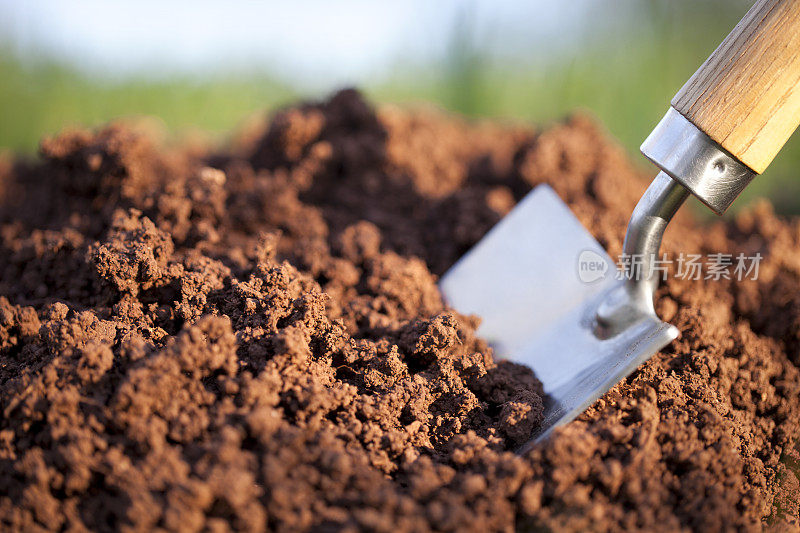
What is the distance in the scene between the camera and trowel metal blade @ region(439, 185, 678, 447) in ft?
4.38

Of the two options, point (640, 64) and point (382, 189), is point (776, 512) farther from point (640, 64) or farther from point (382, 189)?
point (640, 64)

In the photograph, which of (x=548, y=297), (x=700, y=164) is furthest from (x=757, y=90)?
(x=548, y=297)

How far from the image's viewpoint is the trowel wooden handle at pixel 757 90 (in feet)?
3.84

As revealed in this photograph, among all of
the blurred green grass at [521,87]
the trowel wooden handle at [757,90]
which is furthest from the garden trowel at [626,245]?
the blurred green grass at [521,87]

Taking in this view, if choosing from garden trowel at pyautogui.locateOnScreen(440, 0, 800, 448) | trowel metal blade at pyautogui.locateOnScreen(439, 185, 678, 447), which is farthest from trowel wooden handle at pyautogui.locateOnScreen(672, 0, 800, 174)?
trowel metal blade at pyautogui.locateOnScreen(439, 185, 678, 447)

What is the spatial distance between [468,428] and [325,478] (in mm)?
354

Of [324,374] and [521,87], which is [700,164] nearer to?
[324,374]

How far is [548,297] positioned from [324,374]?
65 cm

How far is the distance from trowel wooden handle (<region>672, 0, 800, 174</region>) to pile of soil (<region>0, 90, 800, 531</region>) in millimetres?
438

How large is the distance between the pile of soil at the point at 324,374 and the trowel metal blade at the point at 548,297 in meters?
0.07

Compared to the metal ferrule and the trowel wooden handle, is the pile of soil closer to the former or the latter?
the metal ferrule

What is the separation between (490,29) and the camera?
9.91ft

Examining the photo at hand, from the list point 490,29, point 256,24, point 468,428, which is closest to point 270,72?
point 256,24

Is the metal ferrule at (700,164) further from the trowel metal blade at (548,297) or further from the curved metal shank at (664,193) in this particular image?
the trowel metal blade at (548,297)
